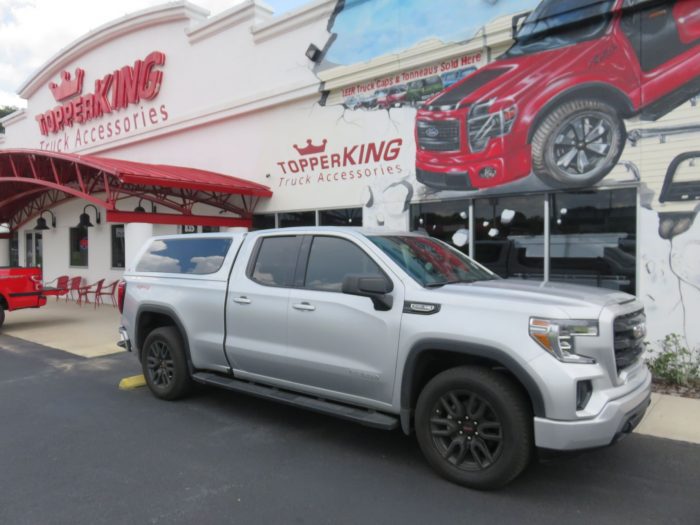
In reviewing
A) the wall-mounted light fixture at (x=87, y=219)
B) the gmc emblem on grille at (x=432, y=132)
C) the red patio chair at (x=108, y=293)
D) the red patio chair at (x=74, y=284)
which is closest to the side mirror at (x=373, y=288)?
the gmc emblem on grille at (x=432, y=132)

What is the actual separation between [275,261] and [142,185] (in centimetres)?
766

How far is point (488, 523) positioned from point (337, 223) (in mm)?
7921

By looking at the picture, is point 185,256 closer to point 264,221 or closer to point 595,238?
point 595,238

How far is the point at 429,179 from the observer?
9.25 m

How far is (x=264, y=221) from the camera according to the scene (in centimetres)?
1238

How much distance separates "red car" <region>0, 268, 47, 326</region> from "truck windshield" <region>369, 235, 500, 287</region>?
9564 mm

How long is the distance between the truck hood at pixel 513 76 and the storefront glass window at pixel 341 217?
243cm

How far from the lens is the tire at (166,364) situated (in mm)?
5777

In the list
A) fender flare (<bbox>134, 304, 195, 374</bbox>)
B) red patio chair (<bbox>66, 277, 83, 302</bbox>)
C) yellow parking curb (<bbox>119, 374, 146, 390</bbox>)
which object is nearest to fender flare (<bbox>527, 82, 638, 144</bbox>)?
fender flare (<bbox>134, 304, 195, 374</bbox>)

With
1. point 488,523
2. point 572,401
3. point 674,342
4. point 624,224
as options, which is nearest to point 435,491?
point 488,523

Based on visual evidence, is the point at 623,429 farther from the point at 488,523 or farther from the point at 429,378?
the point at 429,378

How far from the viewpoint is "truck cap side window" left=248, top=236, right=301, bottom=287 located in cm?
499

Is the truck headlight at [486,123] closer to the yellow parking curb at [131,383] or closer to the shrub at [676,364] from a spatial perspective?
the shrub at [676,364]

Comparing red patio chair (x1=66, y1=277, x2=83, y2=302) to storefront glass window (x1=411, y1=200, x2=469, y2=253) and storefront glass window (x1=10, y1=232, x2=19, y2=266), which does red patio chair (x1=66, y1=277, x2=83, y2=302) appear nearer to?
storefront glass window (x1=10, y1=232, x2=19, y2=266)
